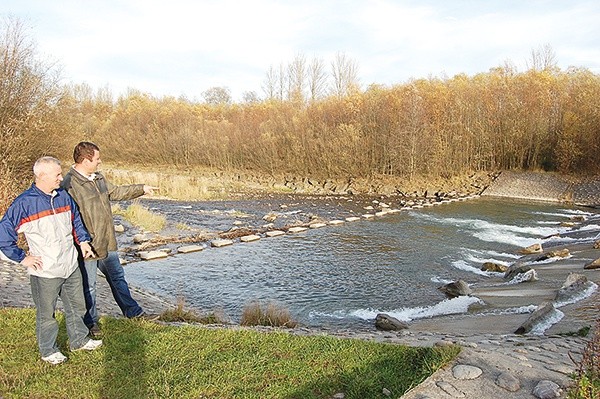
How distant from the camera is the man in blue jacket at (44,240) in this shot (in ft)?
14.0

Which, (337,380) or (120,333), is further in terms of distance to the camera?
(120,333)

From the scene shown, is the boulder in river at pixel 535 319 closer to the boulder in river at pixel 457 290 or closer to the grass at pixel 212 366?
the grass at pixel 212 366

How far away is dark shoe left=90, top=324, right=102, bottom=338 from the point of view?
203 inches

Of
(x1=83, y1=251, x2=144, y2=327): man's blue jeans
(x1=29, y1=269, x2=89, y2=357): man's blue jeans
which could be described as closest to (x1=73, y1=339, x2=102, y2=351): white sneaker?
(x1=29, y1=269, x2=89, y2=357): man's blue jeans

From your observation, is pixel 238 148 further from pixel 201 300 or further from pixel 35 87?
pixel 201 300

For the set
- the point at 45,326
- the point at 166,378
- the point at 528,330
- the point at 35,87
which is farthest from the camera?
the point at 35,87

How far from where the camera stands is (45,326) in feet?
14.5

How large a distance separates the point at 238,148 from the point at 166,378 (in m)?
39.9

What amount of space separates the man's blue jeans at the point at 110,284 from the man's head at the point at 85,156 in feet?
3.55

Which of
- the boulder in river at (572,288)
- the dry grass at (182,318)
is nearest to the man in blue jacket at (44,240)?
the dry grass at (182,318)

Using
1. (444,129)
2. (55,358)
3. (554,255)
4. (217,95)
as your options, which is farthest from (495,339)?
(217,95)

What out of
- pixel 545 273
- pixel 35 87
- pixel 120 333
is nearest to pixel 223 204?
pixel 35 87

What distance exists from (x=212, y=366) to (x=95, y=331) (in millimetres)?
1676

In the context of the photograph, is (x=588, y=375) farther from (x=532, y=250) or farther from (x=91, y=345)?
(x=532, y=250)
